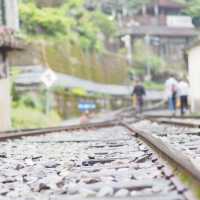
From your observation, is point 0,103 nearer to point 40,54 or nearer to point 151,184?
point 40,54

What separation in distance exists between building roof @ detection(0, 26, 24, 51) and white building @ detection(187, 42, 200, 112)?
43.2 feet

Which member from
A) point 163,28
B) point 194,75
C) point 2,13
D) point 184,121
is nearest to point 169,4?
point 163,28

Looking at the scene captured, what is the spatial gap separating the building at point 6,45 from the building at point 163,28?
37749 millimetres

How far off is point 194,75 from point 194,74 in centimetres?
6

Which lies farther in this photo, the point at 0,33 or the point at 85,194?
the point at 0,33

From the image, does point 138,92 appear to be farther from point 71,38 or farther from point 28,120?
point 71,38

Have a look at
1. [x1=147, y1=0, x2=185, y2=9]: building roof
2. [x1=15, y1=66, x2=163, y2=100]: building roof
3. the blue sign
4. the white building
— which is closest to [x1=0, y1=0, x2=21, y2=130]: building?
[x1=15, y1=66, x2=163, y2=100]: building roof

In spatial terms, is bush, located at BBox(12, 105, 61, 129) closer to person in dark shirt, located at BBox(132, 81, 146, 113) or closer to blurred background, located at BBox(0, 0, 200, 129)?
blurred background, located at BBox(0, 0, 200, 129)

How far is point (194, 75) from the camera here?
99.8 feet

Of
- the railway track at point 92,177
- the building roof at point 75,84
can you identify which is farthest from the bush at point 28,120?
the railway track at point 92,177

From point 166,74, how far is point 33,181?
51.4 metres

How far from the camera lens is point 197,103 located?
30219 mm

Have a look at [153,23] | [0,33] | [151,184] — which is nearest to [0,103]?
[0,33]

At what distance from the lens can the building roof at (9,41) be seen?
1655 cm
